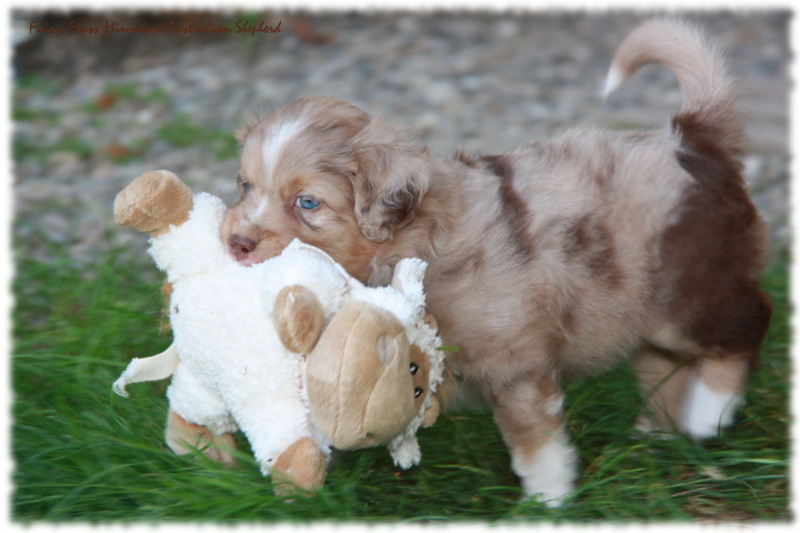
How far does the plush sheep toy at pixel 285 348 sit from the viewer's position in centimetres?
235

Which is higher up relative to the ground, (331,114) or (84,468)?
(331,114)

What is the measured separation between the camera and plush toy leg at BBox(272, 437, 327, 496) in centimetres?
251

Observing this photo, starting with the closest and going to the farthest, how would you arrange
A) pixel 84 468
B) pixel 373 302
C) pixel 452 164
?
pixel 373 302, pixel 84 468, pixel 452 164

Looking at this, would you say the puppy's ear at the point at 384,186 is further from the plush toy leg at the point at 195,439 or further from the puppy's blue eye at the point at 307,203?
the plush toy leg at the point at 195,439

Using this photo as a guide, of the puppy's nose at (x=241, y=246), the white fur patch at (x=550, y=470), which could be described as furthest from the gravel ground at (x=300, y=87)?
the white fur patch at (x=550, y=470)

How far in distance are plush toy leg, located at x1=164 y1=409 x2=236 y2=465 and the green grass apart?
4 cm

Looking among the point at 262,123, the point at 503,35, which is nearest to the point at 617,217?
the point at 262,123

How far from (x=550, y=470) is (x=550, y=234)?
2.53ft

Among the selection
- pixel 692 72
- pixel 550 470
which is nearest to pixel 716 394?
pixel 550 470

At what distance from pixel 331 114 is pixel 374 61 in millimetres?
5379

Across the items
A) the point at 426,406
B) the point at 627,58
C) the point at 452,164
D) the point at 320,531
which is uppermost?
the point at 627,58

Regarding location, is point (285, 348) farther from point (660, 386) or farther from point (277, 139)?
point (660, 386)

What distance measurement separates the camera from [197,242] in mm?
2703

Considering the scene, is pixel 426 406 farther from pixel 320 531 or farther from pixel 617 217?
pixel 617 217
